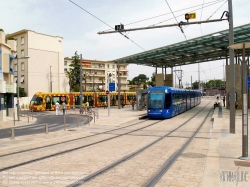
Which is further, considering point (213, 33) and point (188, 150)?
point (213, 33)

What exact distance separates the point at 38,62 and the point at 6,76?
1136 inches

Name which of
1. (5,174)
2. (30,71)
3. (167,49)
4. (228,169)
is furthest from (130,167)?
(30,71)

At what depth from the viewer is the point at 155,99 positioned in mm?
23672

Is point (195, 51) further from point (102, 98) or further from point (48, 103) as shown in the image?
point (48, 103)

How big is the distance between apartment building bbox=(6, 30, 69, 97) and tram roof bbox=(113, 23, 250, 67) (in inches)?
847

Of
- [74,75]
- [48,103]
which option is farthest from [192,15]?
[74,75]

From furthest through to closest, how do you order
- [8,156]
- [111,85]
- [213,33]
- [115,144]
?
[111,85] < [213,33] < [115,144] < [8,156]

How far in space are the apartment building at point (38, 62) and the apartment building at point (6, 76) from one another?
24.5 m

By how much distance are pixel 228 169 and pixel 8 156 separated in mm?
6995

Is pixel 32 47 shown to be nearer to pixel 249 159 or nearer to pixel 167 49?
pixel 167 49

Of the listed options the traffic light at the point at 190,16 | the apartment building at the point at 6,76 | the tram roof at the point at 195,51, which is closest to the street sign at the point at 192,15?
the traffic light at the point at 190,16

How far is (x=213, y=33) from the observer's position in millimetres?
25203

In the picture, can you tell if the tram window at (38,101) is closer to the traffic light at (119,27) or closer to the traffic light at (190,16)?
the traffic light at (119,27)

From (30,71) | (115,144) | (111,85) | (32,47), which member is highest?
(32,47)
